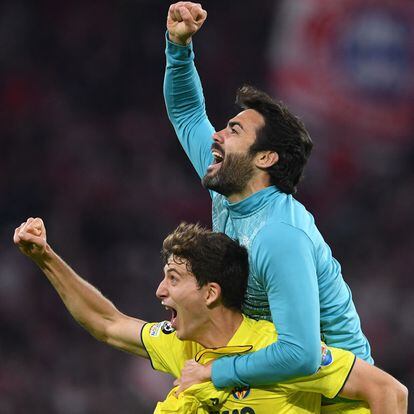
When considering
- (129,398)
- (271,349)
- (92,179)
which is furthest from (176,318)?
(92,179)

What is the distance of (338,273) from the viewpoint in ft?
11.2

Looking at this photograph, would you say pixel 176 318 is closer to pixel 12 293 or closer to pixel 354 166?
pixel 12 293

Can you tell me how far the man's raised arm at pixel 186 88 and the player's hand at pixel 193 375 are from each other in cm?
74

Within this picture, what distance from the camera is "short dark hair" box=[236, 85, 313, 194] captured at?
343cm

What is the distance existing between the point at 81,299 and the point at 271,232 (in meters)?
0.82

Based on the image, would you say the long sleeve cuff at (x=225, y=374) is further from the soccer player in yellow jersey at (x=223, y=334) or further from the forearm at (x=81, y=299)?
the forearm at (x=81, y=299)

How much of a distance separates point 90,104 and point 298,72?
5.35 feet

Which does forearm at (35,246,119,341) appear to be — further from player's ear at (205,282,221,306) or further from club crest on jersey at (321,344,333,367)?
club crest on jersey at (321,344,333,367)

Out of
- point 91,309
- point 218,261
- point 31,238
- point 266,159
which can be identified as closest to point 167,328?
point 91,309

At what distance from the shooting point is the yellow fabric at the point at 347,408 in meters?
3.36

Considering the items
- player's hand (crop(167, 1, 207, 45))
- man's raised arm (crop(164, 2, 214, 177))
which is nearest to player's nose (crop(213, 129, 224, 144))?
man's raised arm (crop(164, 2, 214, 177))

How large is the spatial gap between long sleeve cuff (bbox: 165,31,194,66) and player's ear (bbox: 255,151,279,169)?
0.54 metres

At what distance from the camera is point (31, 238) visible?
3383mm

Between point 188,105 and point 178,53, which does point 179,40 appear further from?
point 188,105
